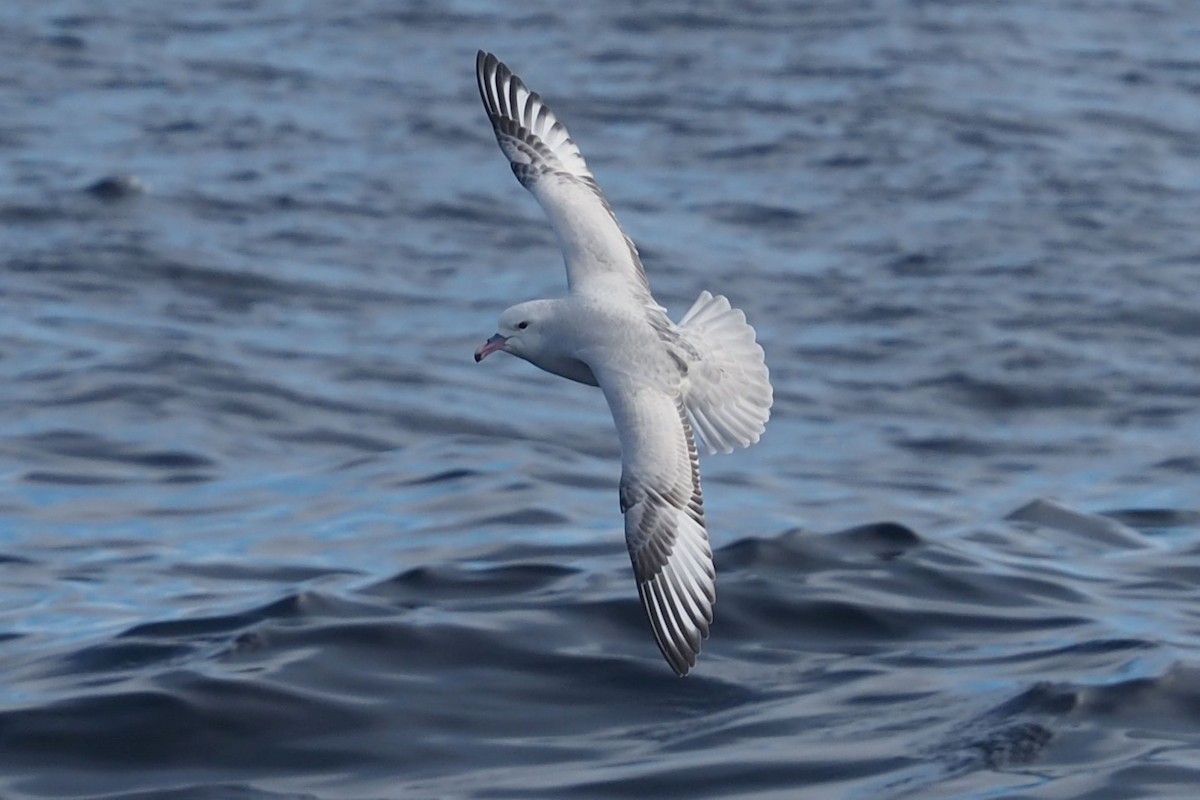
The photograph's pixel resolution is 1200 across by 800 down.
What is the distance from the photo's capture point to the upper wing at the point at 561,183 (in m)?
8.46

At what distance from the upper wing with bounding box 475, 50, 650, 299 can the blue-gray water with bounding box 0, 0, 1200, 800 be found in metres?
1.43

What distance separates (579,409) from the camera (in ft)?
42.0

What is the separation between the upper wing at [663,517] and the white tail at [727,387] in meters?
0.85

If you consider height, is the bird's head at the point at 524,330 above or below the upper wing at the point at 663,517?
above

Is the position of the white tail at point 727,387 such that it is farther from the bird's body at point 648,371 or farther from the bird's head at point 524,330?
the bird's head at point 524,330

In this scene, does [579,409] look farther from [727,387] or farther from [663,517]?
[663,517]

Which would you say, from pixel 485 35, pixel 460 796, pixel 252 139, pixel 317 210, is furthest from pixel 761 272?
pixel 460 796

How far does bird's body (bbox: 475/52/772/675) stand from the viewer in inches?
284

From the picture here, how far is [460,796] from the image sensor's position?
693 centimetres

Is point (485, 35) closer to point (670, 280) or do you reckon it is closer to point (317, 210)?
point (317, 210)

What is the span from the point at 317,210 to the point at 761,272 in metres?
3.97

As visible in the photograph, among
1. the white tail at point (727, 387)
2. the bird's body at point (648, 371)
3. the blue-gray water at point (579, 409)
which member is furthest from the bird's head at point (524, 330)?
the blue-gray water at point (579, 409)

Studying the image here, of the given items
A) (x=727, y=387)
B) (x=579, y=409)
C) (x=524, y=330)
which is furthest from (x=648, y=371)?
(x=579, y=409)

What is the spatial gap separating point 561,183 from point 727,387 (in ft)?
4.55
